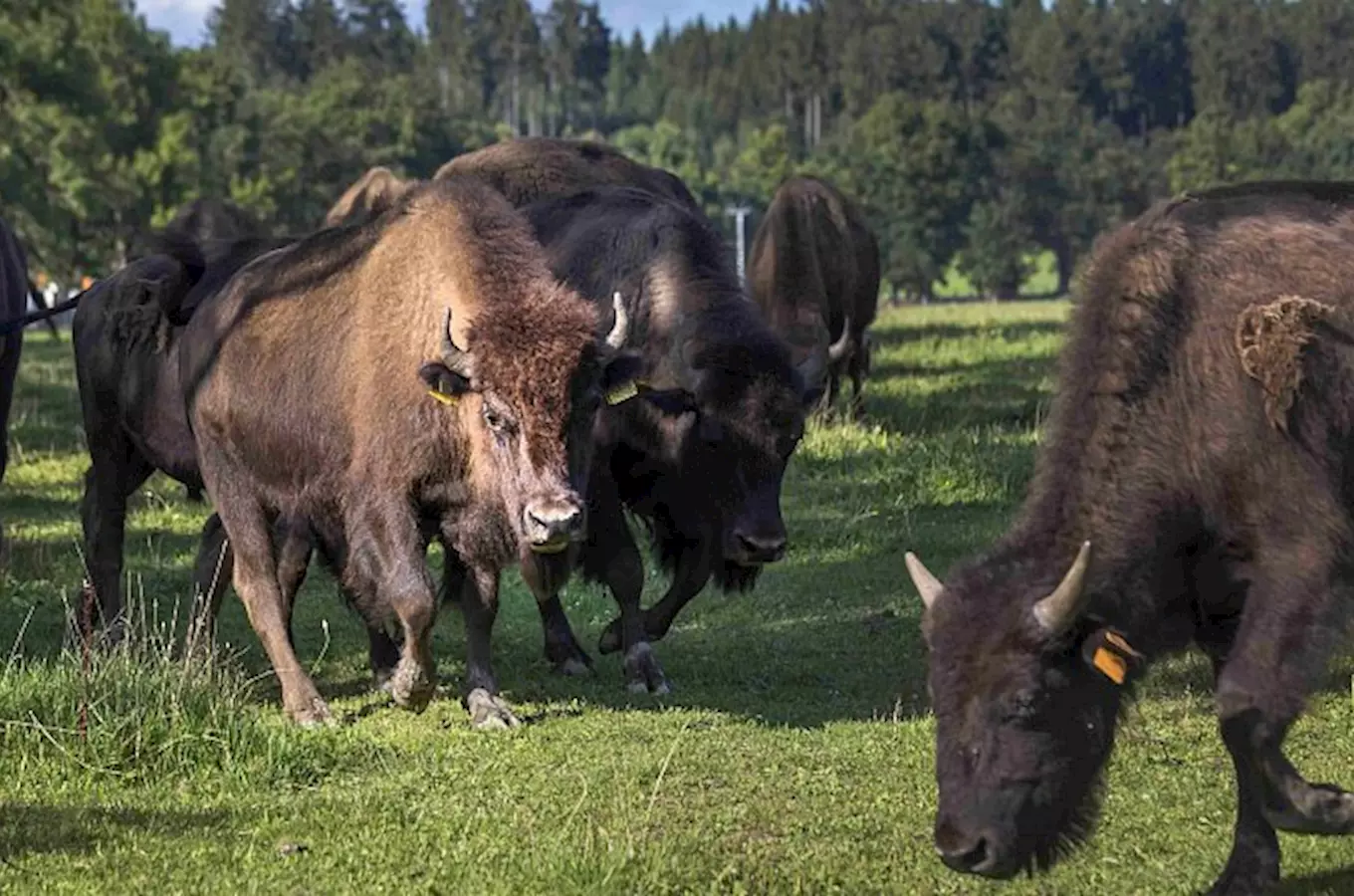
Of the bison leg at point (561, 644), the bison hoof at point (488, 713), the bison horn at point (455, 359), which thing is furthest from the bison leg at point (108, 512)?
the bison horn at point (455, 359)

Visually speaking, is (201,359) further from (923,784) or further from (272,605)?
(923,784)

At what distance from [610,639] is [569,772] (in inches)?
104

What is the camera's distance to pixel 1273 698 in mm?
6293

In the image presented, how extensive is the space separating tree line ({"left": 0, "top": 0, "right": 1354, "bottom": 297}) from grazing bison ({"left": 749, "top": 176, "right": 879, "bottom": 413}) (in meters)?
7.46

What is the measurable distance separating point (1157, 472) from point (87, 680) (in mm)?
4223

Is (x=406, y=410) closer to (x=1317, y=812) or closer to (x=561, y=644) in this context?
(x=561, y=644)

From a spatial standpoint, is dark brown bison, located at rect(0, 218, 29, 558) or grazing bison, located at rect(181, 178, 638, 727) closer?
grazing bison, located at rect(181, 178, 638, 727)

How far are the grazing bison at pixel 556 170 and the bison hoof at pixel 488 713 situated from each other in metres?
4.35

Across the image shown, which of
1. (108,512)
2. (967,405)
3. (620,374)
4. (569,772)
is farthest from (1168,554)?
(967,405)

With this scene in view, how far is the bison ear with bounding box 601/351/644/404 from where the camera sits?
8930mm

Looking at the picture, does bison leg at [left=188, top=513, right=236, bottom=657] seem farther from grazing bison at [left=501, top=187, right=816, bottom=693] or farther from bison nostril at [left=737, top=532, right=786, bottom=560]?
bison nostril at [left=737, top=532, right=786, bottom=560]

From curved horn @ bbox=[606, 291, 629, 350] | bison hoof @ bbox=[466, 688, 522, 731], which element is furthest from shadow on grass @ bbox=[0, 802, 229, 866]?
curved horn @ bbox=[606, 291, 629, 350]

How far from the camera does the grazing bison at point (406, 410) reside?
8.62 m

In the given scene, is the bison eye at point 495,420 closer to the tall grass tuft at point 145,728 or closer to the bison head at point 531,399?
the bison head at point 531,399
